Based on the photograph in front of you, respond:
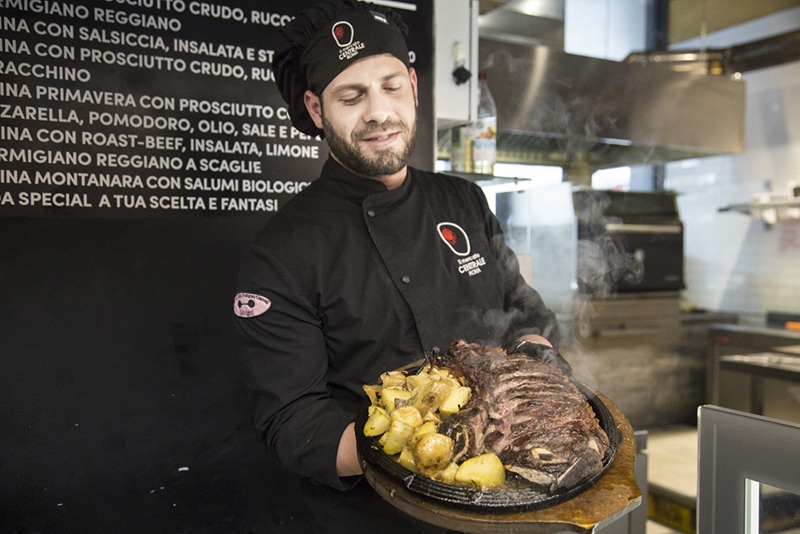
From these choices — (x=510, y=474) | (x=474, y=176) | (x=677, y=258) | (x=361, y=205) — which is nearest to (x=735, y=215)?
(x=677, y=258)

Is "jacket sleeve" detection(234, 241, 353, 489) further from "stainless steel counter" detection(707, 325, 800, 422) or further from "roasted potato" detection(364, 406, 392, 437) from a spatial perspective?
"stainless steel counter" detection(707, 325, 800, 422)

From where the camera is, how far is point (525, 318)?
1.84 metres

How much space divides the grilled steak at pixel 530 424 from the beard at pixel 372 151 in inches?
26.7

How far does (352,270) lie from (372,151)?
0.32m

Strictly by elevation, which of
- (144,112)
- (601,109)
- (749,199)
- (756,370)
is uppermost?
(601,109)

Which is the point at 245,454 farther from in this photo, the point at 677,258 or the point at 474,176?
the point at 677,258

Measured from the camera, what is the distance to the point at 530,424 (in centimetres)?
103

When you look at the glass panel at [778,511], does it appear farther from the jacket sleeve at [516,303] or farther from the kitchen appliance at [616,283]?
the kitchen appliance at [616,283]

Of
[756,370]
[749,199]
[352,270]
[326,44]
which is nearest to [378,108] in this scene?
[326,44]

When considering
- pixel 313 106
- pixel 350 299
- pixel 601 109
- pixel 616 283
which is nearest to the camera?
pixel 350 299

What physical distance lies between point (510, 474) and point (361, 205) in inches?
37.0

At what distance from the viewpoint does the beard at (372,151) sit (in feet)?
5.37

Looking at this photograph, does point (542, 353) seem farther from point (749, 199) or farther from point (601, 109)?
point (749, 199)

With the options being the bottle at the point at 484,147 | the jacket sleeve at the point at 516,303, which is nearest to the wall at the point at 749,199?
the bottle at the point at 484,147
